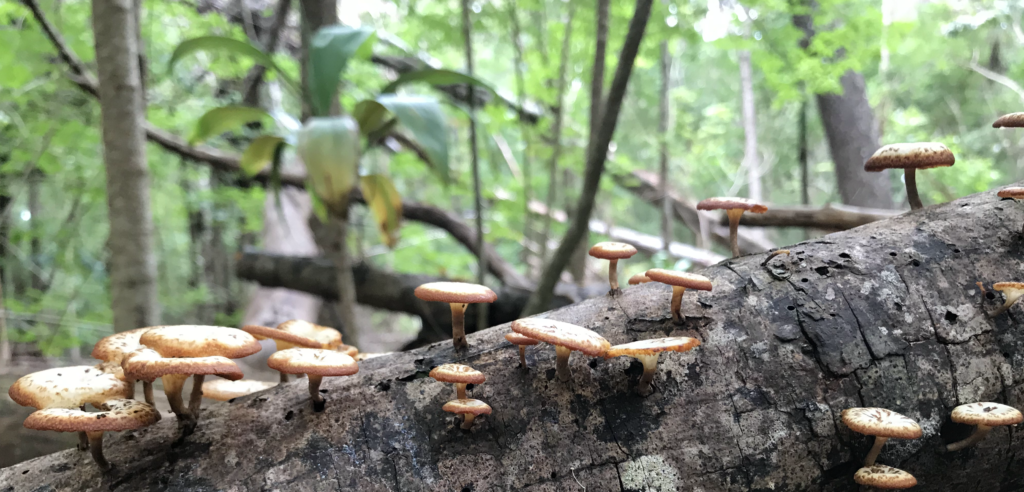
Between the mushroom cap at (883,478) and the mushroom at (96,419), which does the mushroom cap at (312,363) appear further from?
the mushroom cap at (883,478)

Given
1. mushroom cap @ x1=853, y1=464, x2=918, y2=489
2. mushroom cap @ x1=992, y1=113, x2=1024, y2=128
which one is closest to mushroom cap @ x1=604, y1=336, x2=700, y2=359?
mushroom cap @ x1=853, y1=464, x2=918, y2=489

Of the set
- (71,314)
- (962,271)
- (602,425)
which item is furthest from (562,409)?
(71,314)

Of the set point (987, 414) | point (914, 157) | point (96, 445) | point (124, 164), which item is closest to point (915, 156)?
point (914, 157)

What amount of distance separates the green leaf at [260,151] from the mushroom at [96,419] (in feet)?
9.62

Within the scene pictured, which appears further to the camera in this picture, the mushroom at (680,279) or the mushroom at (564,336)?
the mushroom at (680,279)

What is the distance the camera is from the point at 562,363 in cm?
176

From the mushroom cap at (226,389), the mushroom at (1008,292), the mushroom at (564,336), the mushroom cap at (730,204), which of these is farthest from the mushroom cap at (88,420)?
the mushroom at (1008,292)

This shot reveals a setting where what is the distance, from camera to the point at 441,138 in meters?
3.27

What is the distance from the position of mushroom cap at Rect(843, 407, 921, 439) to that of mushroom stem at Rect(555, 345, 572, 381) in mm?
871

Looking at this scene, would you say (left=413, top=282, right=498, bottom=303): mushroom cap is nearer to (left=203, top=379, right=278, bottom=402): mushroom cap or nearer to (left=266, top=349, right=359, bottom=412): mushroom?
(left=266, top=349, right=359, bottom=412): mushroom

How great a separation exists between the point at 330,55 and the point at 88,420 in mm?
2759

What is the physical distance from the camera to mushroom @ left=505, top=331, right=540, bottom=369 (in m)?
1.71

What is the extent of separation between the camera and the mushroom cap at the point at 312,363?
59.2 inches

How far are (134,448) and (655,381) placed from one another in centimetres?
174
